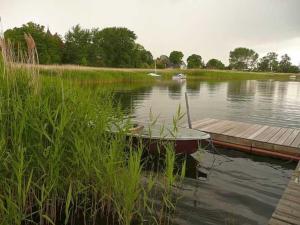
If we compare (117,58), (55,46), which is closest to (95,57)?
(117,58)

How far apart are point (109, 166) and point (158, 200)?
7.24ft

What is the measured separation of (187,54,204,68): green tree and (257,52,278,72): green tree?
59875mm

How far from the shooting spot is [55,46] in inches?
2179

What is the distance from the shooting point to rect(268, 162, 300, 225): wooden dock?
14.8ft

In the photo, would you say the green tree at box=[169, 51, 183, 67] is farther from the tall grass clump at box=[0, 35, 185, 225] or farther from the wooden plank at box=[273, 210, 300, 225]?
the wooden plank at box=[273, 210, 300, 225]

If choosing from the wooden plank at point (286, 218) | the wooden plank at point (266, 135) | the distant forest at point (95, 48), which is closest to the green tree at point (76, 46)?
the distant forest at point (95, 48)

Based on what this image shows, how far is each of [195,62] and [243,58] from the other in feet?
223

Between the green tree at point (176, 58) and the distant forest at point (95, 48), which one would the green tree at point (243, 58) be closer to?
the distant forest at point (95, 48)

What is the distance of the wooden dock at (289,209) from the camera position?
451 centimetres

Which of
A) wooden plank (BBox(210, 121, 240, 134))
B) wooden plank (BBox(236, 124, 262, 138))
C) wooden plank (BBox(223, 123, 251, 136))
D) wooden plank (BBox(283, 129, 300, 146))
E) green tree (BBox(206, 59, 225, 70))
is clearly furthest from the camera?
green tree (BBox(206, 59, 225, 70))

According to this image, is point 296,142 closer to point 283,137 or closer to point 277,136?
point 283,137

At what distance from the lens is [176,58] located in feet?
387

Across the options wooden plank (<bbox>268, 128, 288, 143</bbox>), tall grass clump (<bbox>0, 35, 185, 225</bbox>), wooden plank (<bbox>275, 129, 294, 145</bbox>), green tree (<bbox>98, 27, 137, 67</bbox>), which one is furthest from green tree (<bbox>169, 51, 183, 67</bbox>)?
tall grass clump (<bbox>0, 35, 185, 225</bbox>)

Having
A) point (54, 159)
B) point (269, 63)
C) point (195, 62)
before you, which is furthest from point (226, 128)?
point (269, 63)
